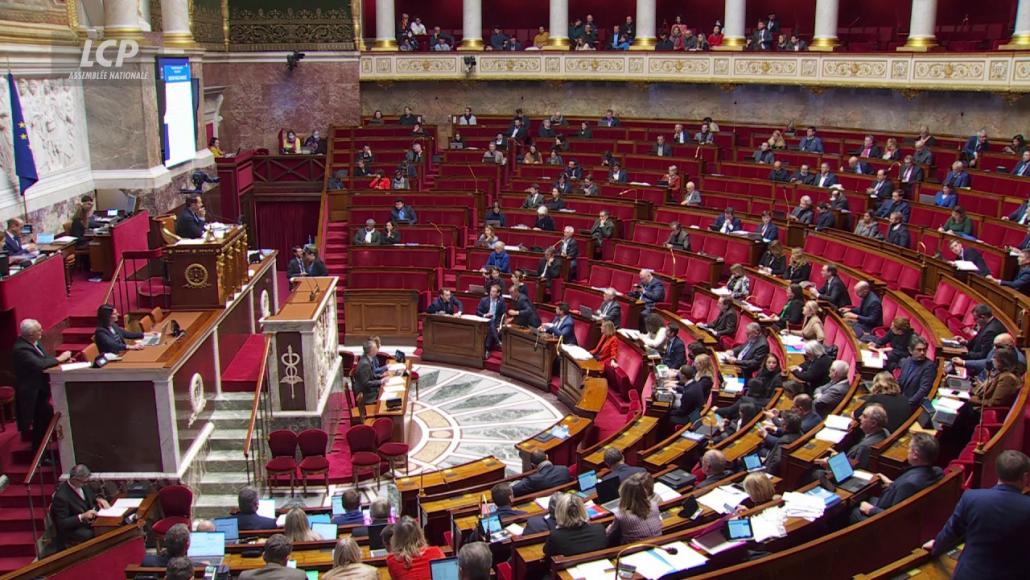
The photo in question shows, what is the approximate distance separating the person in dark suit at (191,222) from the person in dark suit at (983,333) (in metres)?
8.69

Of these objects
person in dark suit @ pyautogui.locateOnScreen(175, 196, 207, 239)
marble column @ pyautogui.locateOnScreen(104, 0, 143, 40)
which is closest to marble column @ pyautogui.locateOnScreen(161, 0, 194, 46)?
marble column @ pyautogui.locateOnScreen(104, 0, 143, 40)

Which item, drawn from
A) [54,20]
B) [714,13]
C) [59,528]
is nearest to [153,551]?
[59,528]

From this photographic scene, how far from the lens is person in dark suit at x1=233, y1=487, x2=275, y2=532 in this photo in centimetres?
748

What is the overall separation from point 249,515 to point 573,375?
565cm

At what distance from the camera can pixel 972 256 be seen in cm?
1133

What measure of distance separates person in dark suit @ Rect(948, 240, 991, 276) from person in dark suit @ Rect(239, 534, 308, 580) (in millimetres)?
8906

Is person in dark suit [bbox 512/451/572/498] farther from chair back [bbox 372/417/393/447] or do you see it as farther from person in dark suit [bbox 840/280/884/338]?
person in dark suit [bbox 840/280/884/338]

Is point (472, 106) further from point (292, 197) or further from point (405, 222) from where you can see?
point (405, 222)

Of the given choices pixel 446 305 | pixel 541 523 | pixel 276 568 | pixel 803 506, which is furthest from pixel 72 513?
pixel 446 305

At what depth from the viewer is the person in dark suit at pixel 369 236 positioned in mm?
16406

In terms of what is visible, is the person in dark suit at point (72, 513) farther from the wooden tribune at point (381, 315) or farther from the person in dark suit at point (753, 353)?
the wooden tribune at point (381, 315)

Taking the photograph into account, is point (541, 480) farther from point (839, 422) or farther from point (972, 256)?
point (972, 256)

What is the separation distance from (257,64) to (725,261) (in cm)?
1318

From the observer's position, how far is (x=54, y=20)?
1362 centimetres
